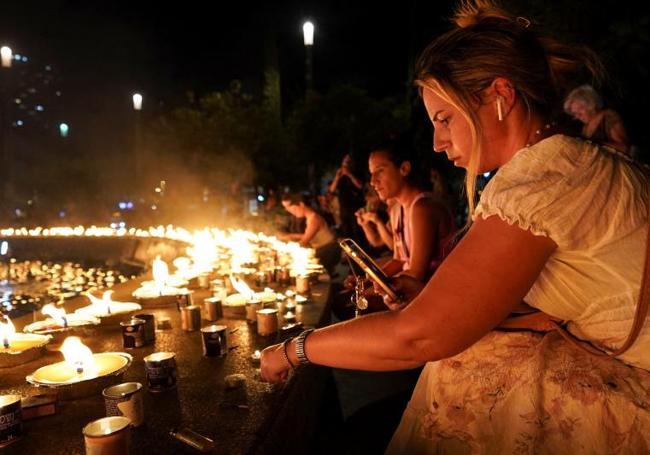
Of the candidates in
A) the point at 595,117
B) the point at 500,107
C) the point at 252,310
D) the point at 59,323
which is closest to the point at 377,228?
the point at 595,117

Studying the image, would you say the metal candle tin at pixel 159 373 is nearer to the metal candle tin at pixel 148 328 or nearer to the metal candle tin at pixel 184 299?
the metal candle tin at pixel 148 328

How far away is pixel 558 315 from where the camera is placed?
1.68 metres

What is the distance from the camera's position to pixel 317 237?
10.2 m

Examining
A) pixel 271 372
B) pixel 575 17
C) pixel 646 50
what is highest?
pixel 575 17

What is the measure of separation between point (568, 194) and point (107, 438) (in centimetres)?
174

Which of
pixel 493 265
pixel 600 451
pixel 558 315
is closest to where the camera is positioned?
pixel 493 265

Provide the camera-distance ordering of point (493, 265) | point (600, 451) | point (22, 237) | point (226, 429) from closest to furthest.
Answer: point (493, 265) < point (600, 451) < point (226, 429) < point (22, 237)

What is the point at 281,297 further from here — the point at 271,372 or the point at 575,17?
the point at 575,17

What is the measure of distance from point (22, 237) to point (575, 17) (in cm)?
1604

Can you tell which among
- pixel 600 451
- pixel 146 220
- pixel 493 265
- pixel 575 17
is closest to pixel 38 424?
pixel 493 265

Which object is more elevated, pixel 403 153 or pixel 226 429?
pixel 403 153

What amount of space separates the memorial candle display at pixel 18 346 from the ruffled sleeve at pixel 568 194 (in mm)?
2942

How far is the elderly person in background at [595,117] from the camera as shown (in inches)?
206

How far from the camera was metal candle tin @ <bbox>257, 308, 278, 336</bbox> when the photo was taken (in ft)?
12.0
